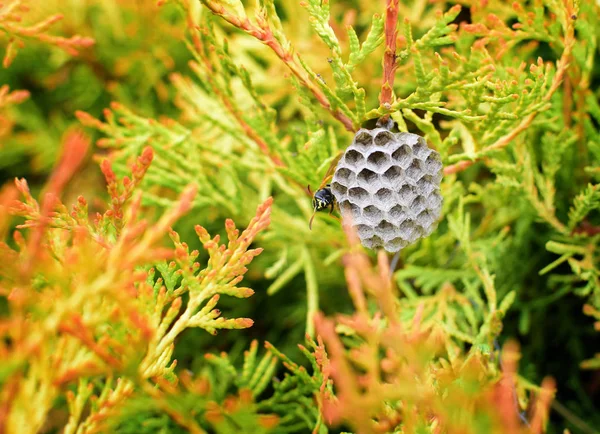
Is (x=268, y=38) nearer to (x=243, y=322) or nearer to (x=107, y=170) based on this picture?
(x=107, y=170)

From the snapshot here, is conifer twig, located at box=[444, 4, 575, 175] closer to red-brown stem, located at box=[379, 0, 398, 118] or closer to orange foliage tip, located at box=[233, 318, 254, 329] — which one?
red-brown stem, located at box=[379, 0, 398, 118]

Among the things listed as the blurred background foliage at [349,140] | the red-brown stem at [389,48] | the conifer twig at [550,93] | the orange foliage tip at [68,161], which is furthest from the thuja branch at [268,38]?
the orange foliage tip at [68,161]

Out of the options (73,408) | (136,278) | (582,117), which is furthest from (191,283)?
(582,117)

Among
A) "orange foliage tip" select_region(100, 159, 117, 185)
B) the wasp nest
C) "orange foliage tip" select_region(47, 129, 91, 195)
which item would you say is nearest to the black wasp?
the wasp nest

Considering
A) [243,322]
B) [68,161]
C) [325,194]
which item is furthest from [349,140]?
[68,161]

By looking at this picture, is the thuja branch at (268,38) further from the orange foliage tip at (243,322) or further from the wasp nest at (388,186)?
the orange foliage tip at (243,322)
